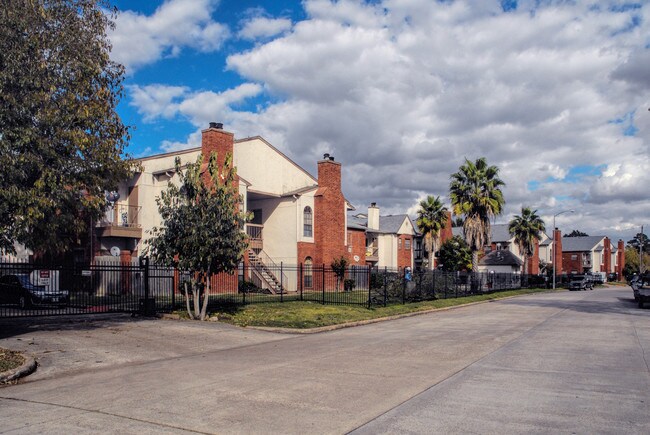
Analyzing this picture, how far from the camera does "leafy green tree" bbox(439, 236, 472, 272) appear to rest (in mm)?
62625

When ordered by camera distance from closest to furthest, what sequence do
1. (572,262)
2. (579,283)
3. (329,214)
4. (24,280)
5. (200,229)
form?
1. (200,229)
2. (24,280)
3. (329,214)
4. (579,283)
5. (572,262)

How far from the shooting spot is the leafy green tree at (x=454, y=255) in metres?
62.6

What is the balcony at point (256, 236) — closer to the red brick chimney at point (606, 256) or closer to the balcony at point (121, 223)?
the balcony at point (121, 223)

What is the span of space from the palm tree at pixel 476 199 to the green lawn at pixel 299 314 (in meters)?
20.3

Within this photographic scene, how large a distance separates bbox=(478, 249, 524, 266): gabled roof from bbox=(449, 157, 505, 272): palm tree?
109 feet

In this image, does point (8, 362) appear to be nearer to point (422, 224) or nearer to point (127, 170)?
point (127, 170)

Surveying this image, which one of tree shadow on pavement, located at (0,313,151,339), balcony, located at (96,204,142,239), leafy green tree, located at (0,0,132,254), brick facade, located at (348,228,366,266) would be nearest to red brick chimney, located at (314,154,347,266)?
brick facade, located at (348,228,366,266)

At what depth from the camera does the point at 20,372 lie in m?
10.0

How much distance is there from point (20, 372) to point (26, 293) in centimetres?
1163

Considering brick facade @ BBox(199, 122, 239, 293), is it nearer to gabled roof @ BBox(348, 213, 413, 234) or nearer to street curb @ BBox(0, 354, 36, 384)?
street curb @ BBox(0, 354, 36, 384)

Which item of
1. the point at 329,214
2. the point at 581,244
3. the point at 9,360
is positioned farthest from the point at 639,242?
the point at 9,360

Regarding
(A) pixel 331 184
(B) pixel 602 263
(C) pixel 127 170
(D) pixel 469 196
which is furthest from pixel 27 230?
(B) pixel 602 263

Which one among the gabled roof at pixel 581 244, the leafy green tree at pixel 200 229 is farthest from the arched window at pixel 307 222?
the gabled roof at pixel 581 244

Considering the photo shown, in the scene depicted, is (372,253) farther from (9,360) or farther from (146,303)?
(9,360)
